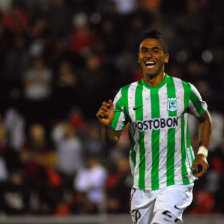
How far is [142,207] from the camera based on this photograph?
18.3 ft

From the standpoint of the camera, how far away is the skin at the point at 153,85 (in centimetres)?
526

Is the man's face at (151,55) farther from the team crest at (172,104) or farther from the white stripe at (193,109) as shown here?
the white stripe at (193,109)

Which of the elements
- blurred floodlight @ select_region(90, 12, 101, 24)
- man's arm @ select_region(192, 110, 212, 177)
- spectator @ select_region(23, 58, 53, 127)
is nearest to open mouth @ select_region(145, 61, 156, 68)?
man's arm @ select_region(192, 110, 212, 177)

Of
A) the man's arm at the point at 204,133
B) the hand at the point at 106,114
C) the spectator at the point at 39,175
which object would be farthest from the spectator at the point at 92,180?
the hand at the point at 106,114

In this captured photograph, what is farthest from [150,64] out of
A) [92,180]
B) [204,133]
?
[92,180]

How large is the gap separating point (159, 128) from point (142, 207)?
0.63 metres

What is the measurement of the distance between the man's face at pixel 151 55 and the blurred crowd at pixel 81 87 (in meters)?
4.48

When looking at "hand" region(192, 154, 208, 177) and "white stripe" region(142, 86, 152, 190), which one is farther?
"white stripe" region(142, 86, 152, 190)

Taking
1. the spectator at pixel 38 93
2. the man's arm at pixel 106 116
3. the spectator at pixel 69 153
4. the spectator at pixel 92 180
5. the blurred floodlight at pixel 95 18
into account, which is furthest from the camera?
the blurred floodlight at pixel 95 18

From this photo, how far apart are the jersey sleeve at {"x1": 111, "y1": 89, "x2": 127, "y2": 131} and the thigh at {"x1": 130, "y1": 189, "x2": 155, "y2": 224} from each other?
0.54 metres

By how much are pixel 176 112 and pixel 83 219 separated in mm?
4095

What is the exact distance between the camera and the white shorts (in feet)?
17.6

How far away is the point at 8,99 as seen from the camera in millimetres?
11797

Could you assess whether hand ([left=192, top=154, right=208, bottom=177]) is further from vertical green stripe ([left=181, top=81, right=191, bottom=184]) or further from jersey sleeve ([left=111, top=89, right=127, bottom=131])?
jersey sleeve ([left=111, top=89, right=127, bottom=131])
